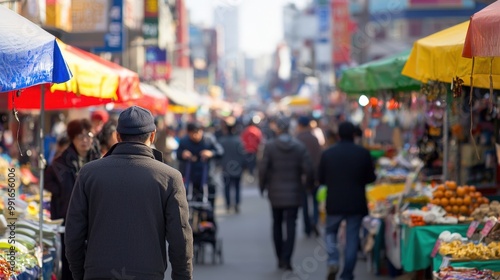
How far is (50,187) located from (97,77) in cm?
107

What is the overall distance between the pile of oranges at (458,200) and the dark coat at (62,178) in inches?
147

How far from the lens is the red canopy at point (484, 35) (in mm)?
6445

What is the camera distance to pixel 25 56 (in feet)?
20.3

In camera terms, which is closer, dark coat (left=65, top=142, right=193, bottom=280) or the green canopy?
dark coat (left=65, top=142, right=193, bottom=280)

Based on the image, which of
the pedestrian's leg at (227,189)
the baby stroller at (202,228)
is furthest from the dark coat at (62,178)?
the pedestrian's leg at (227,189)

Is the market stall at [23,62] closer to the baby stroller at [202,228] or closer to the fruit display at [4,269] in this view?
the fruit display at [4,269]

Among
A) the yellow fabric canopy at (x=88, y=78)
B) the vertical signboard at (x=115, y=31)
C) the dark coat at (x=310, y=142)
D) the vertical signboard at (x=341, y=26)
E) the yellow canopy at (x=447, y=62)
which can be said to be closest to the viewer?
the yellow canopy at (x=447, y=62)

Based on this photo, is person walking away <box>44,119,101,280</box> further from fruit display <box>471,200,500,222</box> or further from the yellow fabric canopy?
fruit display <box>471,200,500,222</box>

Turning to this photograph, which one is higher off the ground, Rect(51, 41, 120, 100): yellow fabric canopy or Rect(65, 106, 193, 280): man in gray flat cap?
Rect(51, 41, 120, 100): yellow fabric canopy

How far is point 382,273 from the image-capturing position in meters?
13.1

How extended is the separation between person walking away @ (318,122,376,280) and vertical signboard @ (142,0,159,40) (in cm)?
2664

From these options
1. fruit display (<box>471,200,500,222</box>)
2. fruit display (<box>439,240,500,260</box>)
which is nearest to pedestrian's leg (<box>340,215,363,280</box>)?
fruit display (<box>471,200,500,222</box>)

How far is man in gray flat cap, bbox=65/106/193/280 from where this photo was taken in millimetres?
5762

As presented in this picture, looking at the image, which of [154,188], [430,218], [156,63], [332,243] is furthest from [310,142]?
[156,63]
